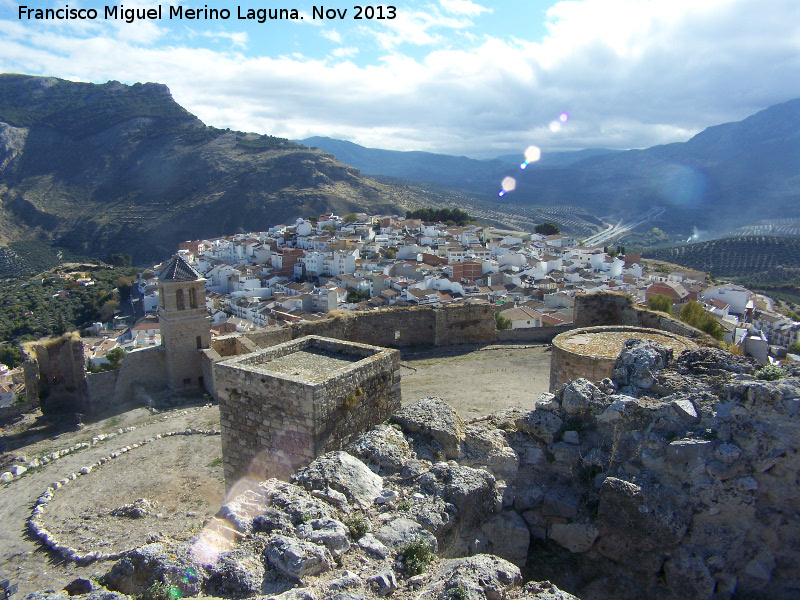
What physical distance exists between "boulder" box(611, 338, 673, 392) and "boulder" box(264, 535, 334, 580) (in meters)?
3.18

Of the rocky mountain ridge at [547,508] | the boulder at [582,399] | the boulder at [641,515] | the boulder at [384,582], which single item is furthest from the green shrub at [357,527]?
the boulder at [582,399]

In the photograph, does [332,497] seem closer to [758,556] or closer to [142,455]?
[758,556]

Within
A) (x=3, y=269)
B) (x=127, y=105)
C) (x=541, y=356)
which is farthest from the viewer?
(x=127, y=105)

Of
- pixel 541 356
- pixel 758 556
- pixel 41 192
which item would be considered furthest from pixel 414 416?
pixel 41 192

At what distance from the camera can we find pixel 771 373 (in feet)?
14.1

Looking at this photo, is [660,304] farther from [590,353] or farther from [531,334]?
[590,353]

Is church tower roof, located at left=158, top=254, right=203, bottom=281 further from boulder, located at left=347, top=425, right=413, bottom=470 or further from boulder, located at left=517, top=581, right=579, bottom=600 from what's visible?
boulder, located at left=517, top=581, right=579, bottom=600

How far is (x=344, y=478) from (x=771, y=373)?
11.1 feet

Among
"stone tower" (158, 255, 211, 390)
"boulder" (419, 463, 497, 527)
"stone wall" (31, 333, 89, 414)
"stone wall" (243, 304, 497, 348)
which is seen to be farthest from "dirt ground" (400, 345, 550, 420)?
"stone wall" (31, 333, 89, 414)

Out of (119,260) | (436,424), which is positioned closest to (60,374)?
(436,424)

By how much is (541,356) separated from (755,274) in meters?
61.9

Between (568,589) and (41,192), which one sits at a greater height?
(41,192)

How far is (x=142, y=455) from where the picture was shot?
33.2ft

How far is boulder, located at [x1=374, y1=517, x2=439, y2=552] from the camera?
3.30 m
